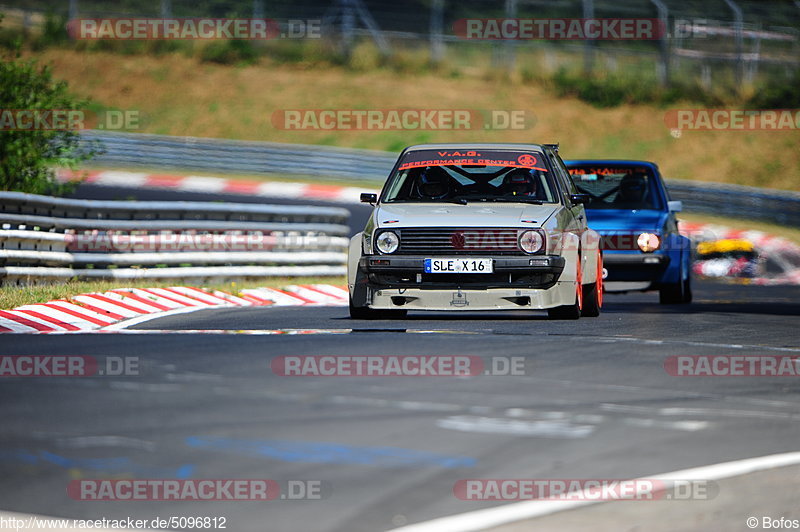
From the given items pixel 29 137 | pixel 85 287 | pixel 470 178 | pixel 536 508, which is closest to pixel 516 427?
pixel 536 508

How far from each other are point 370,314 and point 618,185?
546cm

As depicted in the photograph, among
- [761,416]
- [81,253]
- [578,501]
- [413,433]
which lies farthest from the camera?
[81,253]

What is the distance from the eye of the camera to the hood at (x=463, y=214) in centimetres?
1102

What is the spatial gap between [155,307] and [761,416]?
761 cm

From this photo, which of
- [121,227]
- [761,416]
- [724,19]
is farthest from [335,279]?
[724,19]

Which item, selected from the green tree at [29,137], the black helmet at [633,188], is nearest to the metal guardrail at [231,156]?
the green tree at [29,137]

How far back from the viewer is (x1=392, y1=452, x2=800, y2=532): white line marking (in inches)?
185

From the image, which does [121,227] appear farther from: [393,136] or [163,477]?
[393,136]

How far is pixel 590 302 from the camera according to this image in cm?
1196

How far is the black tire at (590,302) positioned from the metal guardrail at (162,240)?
575cm

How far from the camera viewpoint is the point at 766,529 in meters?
5.27

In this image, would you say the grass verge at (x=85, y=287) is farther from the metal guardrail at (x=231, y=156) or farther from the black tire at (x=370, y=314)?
the metal guardrail at (x=231, y=156)

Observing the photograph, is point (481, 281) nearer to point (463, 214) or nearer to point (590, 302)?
point (463, 214)

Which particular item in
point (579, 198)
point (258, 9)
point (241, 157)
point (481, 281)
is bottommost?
point (481, 281)
